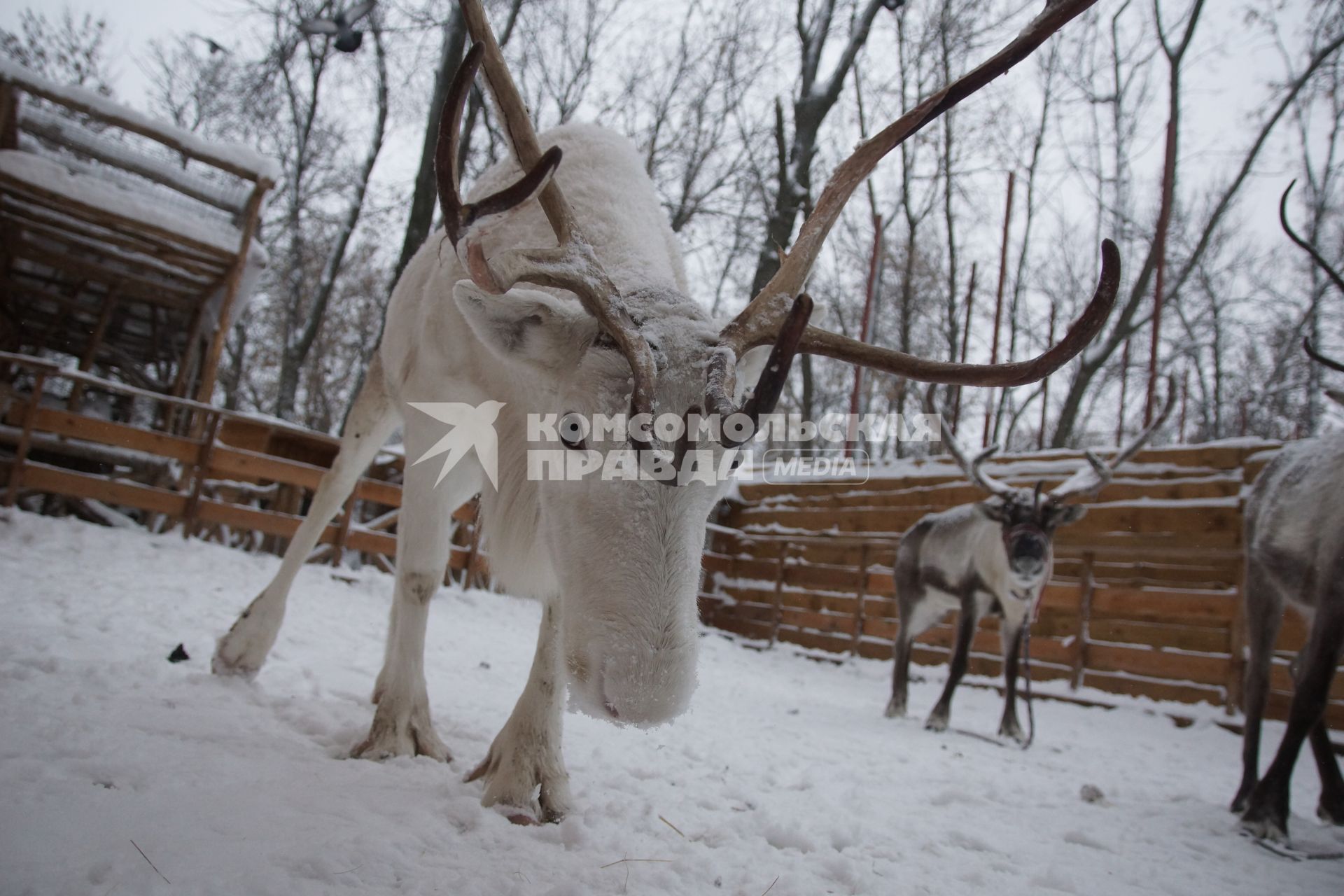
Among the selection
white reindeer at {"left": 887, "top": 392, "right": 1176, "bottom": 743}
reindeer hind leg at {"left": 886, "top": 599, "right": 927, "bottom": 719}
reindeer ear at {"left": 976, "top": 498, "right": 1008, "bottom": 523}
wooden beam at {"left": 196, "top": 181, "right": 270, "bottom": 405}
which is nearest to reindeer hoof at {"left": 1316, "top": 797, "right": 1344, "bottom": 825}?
white reindeer at {"left": 887, "top": 392, "right": 1176, "bottom": 743}

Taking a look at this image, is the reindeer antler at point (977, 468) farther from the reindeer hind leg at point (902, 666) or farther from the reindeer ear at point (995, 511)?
the reindeer hind leg at point (902, 666)

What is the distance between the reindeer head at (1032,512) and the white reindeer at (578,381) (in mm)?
3135

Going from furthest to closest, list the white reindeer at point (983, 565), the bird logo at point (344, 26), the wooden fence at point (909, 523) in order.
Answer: the bird logo at point (344, 26)
the wooden fence at point (909, 523)
the white reindeer at point (983, 565)

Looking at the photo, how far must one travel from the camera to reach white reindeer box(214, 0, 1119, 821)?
177 centimetres

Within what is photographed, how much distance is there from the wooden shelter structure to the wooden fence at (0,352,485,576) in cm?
73

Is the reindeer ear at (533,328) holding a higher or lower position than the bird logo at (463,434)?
higher

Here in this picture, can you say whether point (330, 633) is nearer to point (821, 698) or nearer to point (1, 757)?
point (1, 757)

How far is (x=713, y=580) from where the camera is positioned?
12562 millimetres

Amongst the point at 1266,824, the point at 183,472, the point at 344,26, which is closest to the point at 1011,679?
the point at 1266,824

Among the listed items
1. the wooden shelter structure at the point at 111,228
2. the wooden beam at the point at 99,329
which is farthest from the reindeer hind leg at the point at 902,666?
the wooden beam at the point at 99,329

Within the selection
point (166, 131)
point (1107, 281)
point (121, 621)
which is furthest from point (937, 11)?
point (121, 621)

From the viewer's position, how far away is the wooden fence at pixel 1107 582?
7.18 meters

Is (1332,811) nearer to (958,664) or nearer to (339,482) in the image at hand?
(958,664)

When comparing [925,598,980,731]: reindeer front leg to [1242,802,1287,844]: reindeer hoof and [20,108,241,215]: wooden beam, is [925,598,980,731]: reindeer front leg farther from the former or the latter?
[20,108,241,215]: wooden beam
